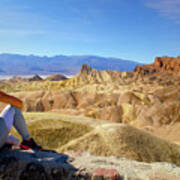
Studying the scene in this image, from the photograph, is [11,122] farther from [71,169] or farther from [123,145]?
[123,145]

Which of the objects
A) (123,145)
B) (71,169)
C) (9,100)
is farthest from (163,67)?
(71,169)

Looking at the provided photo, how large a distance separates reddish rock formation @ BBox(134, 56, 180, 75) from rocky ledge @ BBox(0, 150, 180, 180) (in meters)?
60.2

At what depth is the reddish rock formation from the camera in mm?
64562

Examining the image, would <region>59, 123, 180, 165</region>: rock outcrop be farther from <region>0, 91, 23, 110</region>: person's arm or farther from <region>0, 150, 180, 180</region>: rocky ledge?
<region>0, 150, 180, 180</region>: rocky ledge

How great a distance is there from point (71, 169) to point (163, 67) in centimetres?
7284

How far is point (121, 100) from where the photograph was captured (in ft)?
94.8

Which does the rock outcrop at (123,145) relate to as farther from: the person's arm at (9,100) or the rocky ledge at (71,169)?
the rocky ledge at (71,169)

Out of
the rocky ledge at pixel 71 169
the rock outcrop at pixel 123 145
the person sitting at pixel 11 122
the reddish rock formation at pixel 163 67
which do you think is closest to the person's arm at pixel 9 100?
the person sitting at pixel 11 122

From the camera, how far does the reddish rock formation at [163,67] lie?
64.6 m

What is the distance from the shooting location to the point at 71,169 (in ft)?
9.04

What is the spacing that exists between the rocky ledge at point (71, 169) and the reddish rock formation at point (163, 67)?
60243 mm

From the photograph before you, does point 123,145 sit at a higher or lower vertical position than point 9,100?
lower

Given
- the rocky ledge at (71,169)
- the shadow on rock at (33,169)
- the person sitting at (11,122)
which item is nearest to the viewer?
the rocky ledge at (71,169)

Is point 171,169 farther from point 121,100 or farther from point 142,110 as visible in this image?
point 121,100
